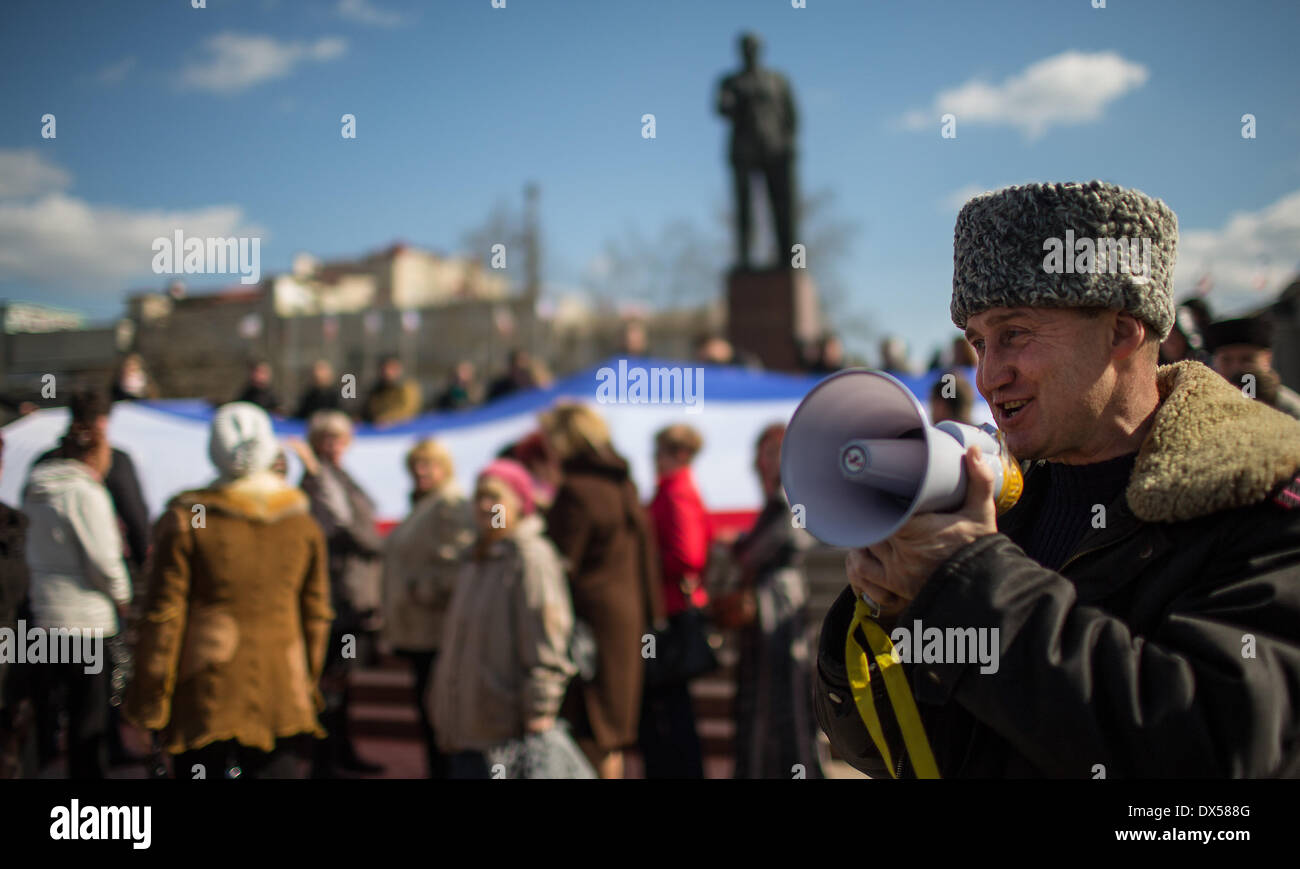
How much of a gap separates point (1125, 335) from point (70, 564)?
4988 mm

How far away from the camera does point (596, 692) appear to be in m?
4.99

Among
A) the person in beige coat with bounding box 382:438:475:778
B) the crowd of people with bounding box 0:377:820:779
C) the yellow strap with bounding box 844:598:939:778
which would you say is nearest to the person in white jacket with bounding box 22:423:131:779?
the crowd of people with bounding box 0:377:820:779

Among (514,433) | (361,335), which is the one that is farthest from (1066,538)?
(361,335)

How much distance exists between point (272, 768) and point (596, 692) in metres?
1.54

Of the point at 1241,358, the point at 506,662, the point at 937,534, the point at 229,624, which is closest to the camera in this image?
the point at 937,534

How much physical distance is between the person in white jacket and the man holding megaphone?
14.5 ft

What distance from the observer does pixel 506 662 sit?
14.5ft

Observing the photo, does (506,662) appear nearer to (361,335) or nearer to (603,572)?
(603,572)

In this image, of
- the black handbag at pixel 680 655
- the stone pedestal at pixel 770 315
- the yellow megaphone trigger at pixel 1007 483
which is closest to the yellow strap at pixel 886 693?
the yellow megaphone trigger at pixel 1007 483

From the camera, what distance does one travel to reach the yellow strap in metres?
1.49

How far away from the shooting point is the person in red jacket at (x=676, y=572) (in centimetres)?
523

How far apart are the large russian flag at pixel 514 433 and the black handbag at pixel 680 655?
2463 millimetres

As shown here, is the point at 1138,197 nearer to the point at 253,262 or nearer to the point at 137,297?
the point at 253,262
